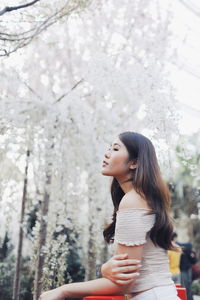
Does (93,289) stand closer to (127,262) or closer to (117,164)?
(127,262)

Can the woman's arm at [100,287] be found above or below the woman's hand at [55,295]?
above

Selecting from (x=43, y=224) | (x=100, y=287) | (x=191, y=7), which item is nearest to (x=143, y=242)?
(x=100, y=287)

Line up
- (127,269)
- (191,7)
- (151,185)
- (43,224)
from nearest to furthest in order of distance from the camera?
(127,269), (151,185), (43,224), (191,7)

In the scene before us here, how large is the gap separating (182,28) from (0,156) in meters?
4.50

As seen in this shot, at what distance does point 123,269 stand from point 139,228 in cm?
11

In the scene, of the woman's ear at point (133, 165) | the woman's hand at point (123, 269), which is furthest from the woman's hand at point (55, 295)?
the woman's ear at point (133, 165)

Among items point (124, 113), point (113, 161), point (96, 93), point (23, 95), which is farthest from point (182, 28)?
point (113, 161)

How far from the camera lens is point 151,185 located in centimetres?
118

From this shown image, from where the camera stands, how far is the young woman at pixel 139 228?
3.46 ft

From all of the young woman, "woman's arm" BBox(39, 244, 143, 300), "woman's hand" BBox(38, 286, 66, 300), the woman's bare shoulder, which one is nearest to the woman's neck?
the young woman

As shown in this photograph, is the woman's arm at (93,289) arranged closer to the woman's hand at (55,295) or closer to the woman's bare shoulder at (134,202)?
the woman's hand at (55,295)

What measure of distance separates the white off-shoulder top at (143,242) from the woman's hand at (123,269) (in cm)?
4

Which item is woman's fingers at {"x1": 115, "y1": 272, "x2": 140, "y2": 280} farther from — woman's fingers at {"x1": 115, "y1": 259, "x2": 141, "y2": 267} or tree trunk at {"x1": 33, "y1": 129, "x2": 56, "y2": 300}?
tree trunk at {"x1": 33, "y1": 129, "x2": 56, "y2": 300}

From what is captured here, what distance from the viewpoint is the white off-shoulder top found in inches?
41.6
